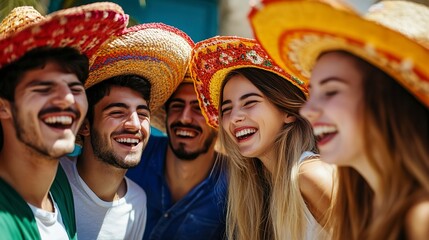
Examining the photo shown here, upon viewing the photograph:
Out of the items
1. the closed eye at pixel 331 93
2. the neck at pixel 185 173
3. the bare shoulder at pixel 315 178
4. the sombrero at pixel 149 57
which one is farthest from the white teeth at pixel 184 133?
the closed eye at pixel 331 93

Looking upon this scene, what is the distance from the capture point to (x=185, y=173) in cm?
413

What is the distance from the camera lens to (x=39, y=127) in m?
2.54

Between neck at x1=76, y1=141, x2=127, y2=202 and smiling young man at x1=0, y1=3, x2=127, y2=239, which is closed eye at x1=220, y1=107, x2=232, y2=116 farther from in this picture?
smiling young man at x1=0, y1=3, x2=127, y2=239

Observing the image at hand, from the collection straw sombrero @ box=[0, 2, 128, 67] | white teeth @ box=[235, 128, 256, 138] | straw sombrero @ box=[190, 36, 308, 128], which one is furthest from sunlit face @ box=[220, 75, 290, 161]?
straw sombrero @ box=[0, 2, 128, 67]

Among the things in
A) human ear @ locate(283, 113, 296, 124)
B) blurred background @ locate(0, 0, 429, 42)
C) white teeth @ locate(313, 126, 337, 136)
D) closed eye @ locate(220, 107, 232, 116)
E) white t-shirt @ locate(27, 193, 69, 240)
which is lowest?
white t-shirt @ locate(27, 193, 69, 240)

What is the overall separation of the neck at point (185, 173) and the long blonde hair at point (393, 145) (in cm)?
215

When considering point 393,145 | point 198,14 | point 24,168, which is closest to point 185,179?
point 24,168

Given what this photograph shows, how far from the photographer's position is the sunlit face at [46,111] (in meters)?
2.53

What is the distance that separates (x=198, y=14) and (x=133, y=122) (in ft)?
11.0

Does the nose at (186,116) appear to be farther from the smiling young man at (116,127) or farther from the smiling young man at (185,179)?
the smiling young man at (116,127)

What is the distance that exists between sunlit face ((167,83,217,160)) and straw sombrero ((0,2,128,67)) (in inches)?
51.0

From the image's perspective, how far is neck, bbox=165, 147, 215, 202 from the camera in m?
4.14

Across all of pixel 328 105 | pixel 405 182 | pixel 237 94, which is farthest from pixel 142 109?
pixel 405 182

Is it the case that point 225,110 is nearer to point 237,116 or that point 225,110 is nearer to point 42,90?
point 237,116
